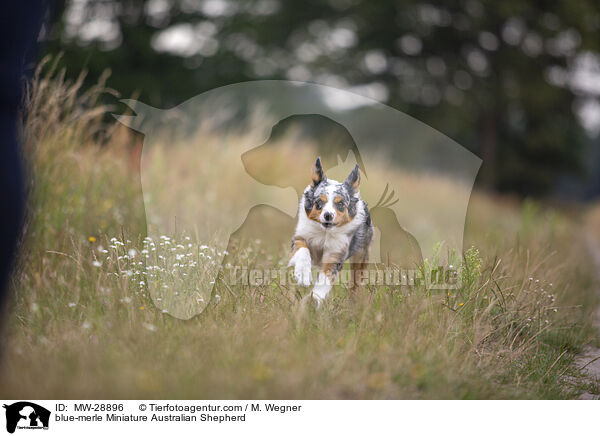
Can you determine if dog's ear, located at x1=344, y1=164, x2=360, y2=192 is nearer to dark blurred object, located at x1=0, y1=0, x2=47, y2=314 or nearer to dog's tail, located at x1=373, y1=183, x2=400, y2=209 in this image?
dog's tail, located at x1=373, y1=183, x2=400, y2=209

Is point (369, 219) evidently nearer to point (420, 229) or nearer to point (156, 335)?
point (156, 335)

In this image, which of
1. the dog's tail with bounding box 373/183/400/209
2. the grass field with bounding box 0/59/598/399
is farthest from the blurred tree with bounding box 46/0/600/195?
the dog's tail with bounding box 373/183/400/209

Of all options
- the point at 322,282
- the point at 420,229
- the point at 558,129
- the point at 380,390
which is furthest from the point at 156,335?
the point at 558,129

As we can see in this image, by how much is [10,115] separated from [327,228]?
129 cm

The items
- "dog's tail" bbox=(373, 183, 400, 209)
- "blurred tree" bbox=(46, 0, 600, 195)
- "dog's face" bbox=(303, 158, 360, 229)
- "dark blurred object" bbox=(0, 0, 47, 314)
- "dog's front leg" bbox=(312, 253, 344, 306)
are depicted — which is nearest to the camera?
"dark blurred object" bbox=(0, 0, 47, 314)

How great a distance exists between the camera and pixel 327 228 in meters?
2.26

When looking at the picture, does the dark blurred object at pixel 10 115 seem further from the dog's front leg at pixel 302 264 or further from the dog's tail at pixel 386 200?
the dog's tail at pixel 386 200

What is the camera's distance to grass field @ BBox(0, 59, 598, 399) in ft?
6.38

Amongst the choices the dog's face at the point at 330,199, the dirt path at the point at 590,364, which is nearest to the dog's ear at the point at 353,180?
the dog's face at the point at 330,199

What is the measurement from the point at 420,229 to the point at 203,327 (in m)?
2.02

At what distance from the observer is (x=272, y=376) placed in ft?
6.44
